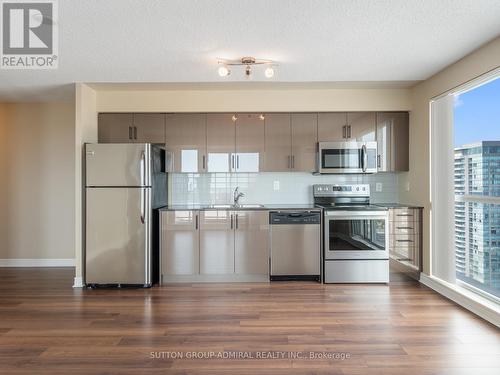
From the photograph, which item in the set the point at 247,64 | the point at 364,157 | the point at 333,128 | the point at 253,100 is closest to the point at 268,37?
the point at 247,64

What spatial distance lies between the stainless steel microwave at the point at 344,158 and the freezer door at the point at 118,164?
6.92 ft

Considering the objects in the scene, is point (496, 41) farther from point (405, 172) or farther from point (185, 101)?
point (185, 101)

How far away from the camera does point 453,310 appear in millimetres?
3105

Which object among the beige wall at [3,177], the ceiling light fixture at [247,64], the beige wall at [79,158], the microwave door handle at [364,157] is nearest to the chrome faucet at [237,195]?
the microwave door handle at [364,157]

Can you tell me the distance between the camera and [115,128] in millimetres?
4242

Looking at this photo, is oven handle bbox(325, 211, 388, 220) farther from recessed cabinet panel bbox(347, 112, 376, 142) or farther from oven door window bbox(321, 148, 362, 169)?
recessed cabinet panel bbox(347, 112, 376, 142)

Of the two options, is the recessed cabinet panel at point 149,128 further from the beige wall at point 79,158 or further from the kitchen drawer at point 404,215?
the kitchen drawer at point 404,215

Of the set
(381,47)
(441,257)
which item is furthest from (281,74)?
(441,257)

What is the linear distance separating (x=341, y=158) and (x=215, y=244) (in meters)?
1.88

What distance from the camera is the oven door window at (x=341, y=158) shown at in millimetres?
4207

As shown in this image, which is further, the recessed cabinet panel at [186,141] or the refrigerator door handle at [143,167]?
the recessed cabinet panel at [186,141]

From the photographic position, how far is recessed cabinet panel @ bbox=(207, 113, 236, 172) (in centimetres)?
425

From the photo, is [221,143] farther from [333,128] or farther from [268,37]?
Result: [268,37]

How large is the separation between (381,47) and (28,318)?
12.8ft
